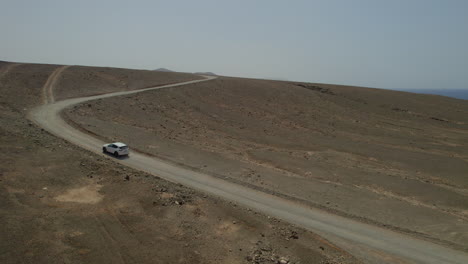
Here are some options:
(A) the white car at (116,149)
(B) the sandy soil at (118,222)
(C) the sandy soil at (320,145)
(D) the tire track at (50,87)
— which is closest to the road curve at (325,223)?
(A) the white car at (116,149)

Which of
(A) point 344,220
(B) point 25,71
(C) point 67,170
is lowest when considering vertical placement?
(A) point 344,220

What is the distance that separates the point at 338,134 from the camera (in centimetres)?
4128

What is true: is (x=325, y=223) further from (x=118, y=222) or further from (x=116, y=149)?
(x=116, y=149)

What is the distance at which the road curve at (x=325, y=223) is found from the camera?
14259mm

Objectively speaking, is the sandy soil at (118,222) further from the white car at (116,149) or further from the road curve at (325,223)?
the white car at (116,149)

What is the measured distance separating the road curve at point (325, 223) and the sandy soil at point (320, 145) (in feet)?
3.53

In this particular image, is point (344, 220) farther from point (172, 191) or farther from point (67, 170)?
point (67, 170)

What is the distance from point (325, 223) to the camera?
1688cm

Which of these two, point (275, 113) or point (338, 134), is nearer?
point (338, 134)

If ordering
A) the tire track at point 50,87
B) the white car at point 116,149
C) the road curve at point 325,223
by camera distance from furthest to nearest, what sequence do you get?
1. the tire track at point 50,87
2. the white car at point 116,149
3. the road curve at point 325,223

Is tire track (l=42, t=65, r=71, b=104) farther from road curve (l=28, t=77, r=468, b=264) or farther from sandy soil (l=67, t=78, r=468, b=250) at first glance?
road curve (l=28, t=77, r=468, b=264)

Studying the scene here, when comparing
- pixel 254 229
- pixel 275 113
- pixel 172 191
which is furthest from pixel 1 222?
pixel 275 113

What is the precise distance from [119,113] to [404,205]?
1384 inches

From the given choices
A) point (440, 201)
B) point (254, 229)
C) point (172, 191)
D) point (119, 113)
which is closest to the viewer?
point (254, 229)
